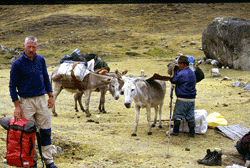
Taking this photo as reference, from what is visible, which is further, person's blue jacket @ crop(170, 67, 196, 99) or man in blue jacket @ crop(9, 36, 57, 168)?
person's blue jacket @ crop(170, 67, 196, 99)

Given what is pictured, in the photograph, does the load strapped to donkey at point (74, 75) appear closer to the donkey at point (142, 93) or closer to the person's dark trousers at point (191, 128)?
the donkey at point (142, 93)

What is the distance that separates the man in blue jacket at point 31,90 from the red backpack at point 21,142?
0.58ft

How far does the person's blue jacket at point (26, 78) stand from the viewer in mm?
4344

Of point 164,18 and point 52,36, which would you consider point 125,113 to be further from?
point 164,18

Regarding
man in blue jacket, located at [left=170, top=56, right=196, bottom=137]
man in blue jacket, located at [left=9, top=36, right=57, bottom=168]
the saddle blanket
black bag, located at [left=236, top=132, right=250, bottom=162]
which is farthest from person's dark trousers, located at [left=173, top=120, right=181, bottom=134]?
the saddle blanket

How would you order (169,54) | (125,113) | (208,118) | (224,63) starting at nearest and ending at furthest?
(208,118)
(125,113)
(224,63)
(169,54)

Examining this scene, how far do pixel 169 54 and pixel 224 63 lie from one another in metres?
7.76

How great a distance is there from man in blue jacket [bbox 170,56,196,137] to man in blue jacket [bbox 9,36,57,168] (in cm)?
341

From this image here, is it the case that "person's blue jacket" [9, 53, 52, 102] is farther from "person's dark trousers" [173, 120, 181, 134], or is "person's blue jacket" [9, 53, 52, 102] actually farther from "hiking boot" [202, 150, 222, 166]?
"person's dark trousers" [173, 120, 181, 134]

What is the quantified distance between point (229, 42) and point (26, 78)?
676 inches

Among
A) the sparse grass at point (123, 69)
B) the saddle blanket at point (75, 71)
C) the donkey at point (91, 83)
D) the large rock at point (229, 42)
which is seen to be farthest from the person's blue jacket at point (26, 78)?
the large rock at point (229, 42)

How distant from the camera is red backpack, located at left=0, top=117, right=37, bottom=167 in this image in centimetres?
422

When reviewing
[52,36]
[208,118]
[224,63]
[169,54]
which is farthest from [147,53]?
[208,118]

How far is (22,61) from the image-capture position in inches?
172
